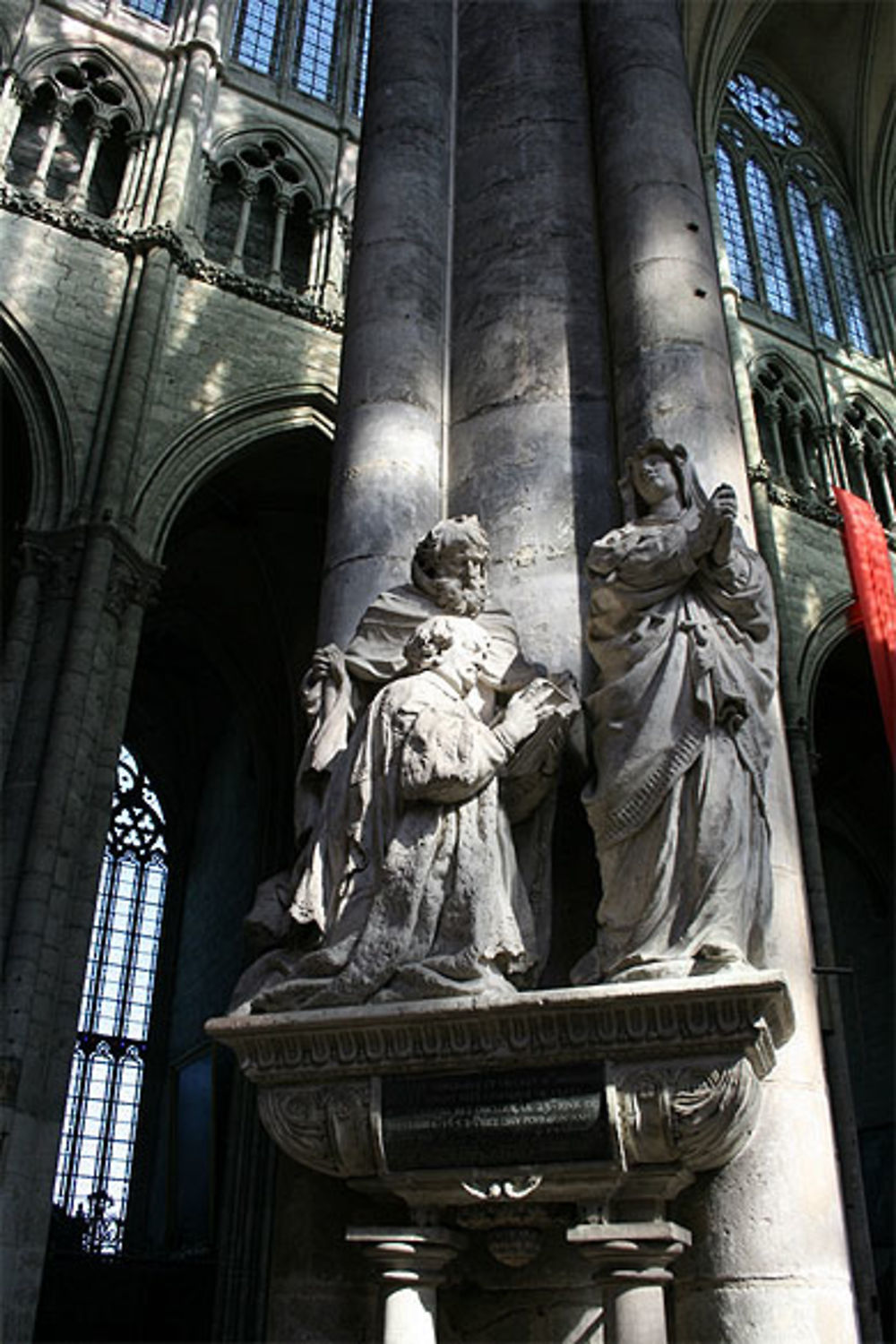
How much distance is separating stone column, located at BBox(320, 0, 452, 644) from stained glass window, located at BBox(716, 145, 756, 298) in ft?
50.4

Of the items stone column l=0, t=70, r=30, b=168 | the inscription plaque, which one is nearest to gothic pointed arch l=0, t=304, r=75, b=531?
stone column l=0, t=70, r=30, b=168

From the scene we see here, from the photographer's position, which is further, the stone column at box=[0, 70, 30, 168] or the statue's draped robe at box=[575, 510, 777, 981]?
the stone column at box=[0, 70, 30, 168]

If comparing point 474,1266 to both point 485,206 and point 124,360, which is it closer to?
point 485,206

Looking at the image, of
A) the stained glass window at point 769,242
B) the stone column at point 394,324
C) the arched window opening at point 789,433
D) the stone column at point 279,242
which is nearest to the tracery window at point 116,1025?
the stone column at point 279,242

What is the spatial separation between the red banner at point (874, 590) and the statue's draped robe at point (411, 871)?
9155 millimetres

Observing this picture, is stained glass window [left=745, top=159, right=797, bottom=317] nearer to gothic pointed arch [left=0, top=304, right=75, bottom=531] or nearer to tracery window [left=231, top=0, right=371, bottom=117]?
tracery window [left=231, top=0, right=371, bottom=117]

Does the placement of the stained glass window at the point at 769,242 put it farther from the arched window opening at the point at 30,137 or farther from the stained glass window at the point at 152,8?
the arched window opening at the point at 30,137

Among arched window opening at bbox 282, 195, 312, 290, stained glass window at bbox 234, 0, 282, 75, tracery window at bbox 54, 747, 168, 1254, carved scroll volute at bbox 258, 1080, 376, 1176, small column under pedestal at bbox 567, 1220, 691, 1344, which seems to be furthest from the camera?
tracery window at bbox 54, 747, 168, 1254

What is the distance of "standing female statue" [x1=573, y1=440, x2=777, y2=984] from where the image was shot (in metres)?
2.41

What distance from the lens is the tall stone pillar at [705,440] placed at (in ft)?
7.72

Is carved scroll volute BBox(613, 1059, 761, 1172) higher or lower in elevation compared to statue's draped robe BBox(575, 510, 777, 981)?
lower

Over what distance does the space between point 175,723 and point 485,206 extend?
18.9 meters

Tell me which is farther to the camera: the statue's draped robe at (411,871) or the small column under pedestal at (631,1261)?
the statue's draped robe at (411,871)

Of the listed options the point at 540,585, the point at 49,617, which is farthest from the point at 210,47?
the point at 540,585
